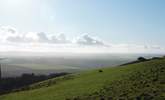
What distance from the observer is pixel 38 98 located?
114ft

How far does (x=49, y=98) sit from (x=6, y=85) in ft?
191

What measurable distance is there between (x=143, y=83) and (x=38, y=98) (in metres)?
13.3

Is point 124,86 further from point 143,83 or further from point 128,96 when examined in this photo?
point 128,96

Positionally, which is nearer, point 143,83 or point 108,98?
point 108,98

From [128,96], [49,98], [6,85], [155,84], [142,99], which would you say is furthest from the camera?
[6,85]

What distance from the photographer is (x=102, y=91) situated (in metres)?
30.7

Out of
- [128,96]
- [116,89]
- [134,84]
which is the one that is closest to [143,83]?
[134,84]

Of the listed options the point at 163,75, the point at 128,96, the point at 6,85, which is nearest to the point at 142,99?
the point at 128,96

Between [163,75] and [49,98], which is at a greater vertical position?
[163,75]

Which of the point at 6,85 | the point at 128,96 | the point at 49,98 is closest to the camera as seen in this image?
the point at 128,96

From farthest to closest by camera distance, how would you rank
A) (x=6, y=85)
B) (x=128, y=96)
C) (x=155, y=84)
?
(x=6, y=85) < (x=155, y=84) < (x=128, y=96)

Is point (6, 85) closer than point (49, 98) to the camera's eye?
No

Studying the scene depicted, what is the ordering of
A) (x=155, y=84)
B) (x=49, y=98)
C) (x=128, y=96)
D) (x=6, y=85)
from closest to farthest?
(x=128, y=96), (x=155, y=84), (x=49, y=98), (x=6, y=85)

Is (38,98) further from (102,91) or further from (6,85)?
(6,85)
